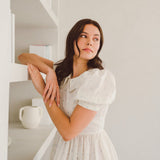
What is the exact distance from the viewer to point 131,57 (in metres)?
1.66

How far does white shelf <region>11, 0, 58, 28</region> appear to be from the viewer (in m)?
0.96

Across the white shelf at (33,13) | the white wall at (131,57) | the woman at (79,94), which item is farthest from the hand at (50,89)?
the white wall at (131,57)

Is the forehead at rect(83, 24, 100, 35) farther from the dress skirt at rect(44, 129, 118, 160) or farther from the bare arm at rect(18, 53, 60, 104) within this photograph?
the dress skirt at rect(44, 129, 118, 160)

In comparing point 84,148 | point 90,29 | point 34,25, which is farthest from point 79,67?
point 34,25

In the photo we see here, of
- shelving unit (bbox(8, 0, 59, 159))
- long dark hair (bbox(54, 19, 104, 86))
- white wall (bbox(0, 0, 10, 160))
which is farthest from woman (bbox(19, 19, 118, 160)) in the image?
white wall (bbox(0, 0, 10, 160))

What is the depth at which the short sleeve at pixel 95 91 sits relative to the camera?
2.43 ft

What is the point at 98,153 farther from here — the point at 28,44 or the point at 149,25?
the point at 149,25

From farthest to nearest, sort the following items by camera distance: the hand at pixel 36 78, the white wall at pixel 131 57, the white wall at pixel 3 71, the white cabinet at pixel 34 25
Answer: the white wall at pixel 131 57 < the white cabinet at pixel 34 25 < the hand at pixel 36 78 < the white wall at pixel 3 71

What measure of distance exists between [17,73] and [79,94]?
0.88 ft

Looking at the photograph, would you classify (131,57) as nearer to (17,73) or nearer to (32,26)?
(32,26)

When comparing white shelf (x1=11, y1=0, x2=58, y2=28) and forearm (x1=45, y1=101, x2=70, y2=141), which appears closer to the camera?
→ forearm (x1=45, y1=101, x2=70, y2=141)

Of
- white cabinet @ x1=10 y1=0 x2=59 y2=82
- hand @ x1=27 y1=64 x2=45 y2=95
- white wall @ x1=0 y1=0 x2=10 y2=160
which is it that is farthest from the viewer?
white cabinet @ x1=10 y1=0 x2=59 y2=82

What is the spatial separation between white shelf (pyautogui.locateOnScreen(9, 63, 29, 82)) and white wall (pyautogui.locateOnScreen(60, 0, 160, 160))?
1090mm

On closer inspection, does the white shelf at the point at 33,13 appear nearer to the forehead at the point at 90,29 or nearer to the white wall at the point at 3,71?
the forehead at the point at 90,29
